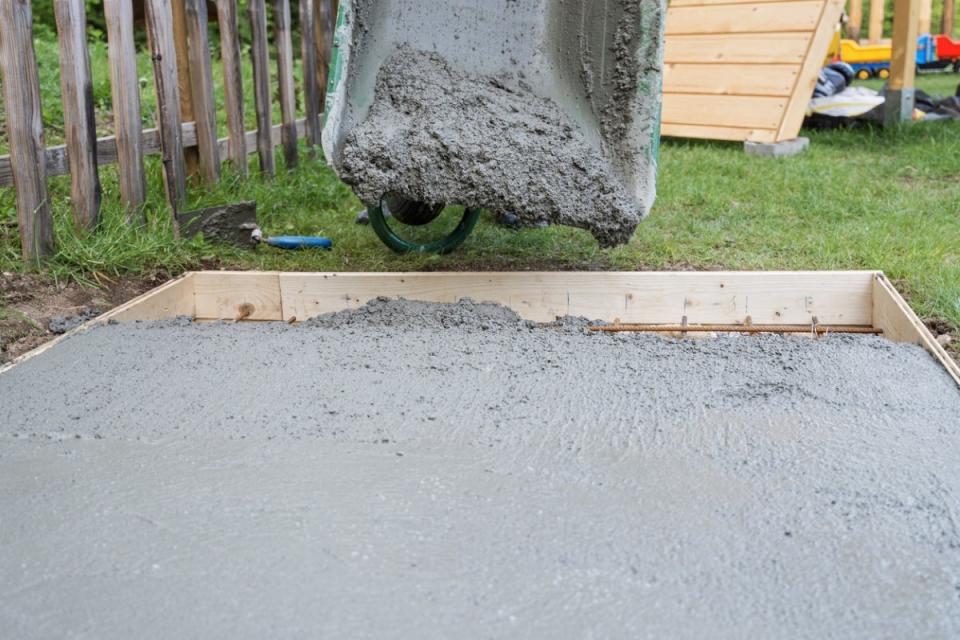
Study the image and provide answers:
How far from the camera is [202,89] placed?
3863 mm

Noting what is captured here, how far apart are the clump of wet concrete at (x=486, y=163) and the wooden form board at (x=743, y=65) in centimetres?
284

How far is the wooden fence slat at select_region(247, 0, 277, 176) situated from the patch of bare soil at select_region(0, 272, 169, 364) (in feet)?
4.74

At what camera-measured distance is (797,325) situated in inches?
108

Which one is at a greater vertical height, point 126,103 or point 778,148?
point 126,103

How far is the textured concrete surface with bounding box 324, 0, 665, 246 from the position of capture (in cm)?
278

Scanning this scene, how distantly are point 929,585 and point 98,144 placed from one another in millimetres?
3011

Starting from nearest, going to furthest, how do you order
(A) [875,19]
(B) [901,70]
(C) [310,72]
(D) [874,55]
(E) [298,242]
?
1. (E) [298,242]
2. (C) [310,72]
3. (B) [901,70]
4. (A) [875,19]
5. (D) [874,55]

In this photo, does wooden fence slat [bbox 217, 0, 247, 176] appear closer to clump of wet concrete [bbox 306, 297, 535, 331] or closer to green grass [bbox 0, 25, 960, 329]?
green grass [bbox 0, 25, 960, 329]

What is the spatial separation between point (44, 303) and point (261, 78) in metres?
1.88

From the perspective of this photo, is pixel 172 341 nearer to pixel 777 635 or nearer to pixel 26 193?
pixel 26 193

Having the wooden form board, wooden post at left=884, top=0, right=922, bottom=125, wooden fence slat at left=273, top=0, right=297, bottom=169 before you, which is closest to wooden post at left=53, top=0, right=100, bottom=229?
wooden fence slat at left=273, top=0, right=297, bottom=169

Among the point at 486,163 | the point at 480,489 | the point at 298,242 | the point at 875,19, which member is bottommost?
the point at 480,489

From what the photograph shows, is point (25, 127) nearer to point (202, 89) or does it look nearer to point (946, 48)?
point (202, 89)

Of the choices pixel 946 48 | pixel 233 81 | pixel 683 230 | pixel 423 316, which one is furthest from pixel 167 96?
pixel 946 48
